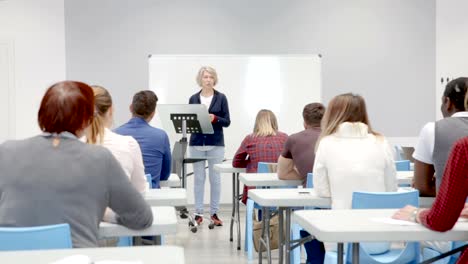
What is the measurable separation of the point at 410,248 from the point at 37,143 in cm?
170

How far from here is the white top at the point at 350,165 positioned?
3.67 m

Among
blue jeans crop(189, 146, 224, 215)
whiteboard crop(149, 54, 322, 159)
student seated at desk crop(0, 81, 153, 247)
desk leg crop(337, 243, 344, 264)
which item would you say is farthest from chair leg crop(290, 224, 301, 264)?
whiteboard crop(149, 54, 322, 159)

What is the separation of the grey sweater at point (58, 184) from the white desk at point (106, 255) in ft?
0.89

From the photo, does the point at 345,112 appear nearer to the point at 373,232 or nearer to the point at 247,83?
the point at 373,232

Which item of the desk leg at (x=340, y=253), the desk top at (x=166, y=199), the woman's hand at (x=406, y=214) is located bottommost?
the desk leg at (x=340, y=253)

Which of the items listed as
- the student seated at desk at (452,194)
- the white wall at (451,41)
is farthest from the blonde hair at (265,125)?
the student seated at desk at (452,194)

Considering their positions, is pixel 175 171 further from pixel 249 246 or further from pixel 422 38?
pixel 422 38

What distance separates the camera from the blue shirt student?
4965 mm

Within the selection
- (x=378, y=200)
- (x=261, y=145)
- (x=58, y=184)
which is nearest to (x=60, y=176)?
(x=58, y=184)

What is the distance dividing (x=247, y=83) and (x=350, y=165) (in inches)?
218

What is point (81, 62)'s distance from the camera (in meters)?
9.18

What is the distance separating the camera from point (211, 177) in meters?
7.47

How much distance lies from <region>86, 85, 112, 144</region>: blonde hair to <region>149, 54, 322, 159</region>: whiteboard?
535 centimetres

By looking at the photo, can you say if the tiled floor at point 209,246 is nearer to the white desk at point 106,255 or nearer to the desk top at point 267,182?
the desk top at point 267,182
